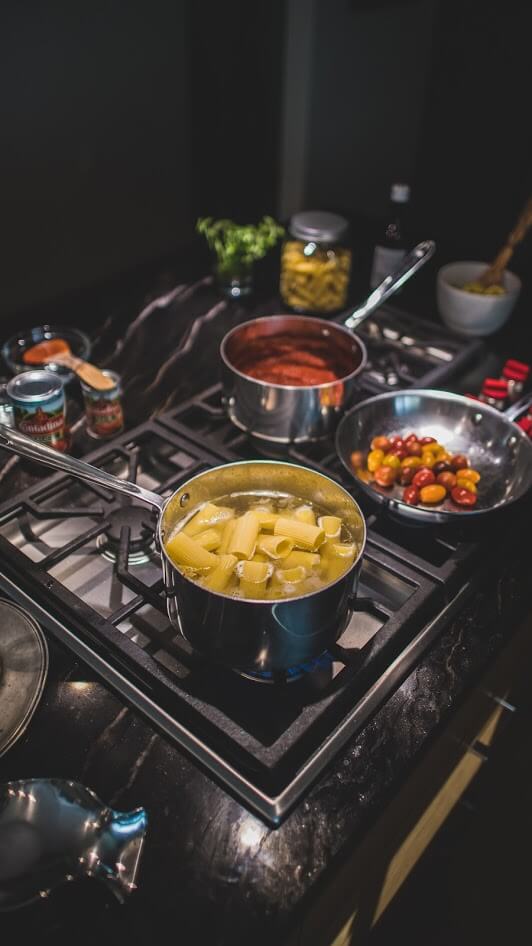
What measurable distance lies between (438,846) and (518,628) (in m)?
0.64

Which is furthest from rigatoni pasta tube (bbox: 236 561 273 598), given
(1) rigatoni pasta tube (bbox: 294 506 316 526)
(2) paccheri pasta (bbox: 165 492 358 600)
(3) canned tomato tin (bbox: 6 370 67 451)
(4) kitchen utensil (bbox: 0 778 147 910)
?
(3) canned tomato tin (bbox: 6 370 67 451)

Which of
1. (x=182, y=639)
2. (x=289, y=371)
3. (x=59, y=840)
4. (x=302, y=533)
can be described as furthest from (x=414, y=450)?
(x=59, y=840)

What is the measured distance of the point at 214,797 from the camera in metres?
0.69

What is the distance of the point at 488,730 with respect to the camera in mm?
1113

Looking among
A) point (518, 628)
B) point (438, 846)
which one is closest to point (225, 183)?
point (518, 628)

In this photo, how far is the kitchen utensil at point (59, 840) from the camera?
1.98 ft

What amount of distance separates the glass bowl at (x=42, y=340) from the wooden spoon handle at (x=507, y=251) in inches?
33.8

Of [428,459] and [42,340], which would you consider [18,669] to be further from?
[42,340]

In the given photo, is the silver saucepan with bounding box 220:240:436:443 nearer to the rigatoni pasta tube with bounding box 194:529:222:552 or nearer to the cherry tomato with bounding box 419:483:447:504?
the cherry tomato with bounding box 419:483:447:504

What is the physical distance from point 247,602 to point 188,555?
121 millimetres

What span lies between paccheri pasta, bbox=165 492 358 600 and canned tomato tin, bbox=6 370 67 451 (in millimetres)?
345

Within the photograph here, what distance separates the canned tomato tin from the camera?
104 centimetres

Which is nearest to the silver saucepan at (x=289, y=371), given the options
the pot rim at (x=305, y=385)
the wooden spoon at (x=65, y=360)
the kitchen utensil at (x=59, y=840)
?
the pot rim at (x=305, y=385)

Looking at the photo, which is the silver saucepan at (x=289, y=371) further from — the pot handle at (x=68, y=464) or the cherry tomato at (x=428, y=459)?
the pot handle at (x=68, y=464)
